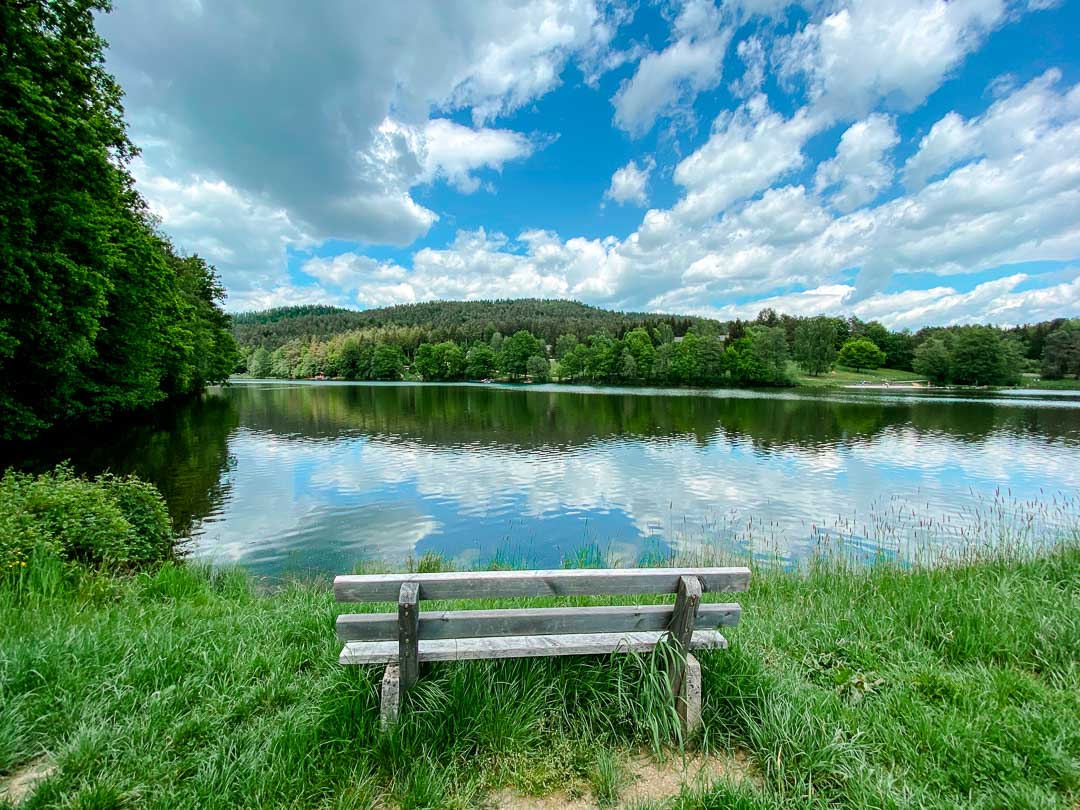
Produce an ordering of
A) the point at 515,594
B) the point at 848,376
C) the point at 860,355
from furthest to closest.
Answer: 1. the point at 860,355
2. the point at 848,376
3. the point at 515,594

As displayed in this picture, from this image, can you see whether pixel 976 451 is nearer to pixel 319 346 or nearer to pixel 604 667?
pixel 604 667

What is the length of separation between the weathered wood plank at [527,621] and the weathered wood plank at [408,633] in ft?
0.31

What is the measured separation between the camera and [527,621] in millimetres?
3010

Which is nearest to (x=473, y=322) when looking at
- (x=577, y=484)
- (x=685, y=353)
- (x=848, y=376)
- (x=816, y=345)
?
(x=685, y=353)

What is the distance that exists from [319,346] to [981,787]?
14013 centimetres

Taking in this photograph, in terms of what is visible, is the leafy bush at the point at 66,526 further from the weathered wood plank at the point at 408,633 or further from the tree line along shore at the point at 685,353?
the tree line along shore at the point at 685,353

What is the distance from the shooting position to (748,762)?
2.84 meters

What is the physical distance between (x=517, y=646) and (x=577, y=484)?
1440 cm

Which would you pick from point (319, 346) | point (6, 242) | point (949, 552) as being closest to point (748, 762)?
point (949, 552)

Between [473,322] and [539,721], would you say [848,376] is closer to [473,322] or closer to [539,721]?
[473,322]

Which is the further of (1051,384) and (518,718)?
(1051,384)

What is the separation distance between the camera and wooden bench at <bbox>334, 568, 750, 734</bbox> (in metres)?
2.85

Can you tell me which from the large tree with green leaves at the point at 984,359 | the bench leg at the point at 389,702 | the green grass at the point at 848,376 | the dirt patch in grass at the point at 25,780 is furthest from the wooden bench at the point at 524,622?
the large tree with green leaves at the point at 984,359

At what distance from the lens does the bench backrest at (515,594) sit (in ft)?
9.34
